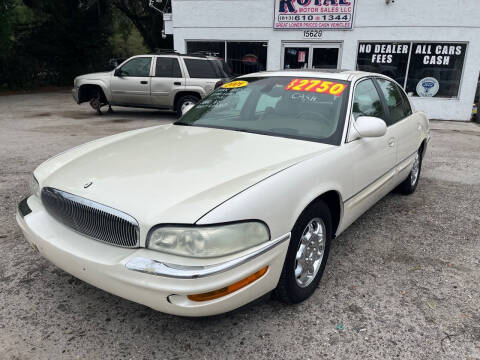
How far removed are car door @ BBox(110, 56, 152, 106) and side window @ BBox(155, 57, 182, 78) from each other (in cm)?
26

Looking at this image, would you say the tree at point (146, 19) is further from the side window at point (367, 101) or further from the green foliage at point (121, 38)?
the side window at point (367, 101)

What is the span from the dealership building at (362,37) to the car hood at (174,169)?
1030cm

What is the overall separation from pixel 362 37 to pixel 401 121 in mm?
8976

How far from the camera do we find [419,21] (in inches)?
453

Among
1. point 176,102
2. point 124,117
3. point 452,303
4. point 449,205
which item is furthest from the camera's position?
point 124,117

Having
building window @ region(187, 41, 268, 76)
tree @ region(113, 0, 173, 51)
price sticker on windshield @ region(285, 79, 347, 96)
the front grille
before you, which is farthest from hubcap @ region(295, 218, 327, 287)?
tree @ region(113, 0, 173, 51)

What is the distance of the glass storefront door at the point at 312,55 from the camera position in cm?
1241

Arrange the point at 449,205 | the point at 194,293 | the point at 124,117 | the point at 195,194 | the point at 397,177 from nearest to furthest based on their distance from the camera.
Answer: the point at 194,293 < the point at 195,194 < the point at 397,177 < the point at 449,205 < the point at 124,117

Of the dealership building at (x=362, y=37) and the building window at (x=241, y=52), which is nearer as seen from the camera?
the dealership building at (x=362, y=37)

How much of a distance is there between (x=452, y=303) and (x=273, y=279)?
57.2 inches

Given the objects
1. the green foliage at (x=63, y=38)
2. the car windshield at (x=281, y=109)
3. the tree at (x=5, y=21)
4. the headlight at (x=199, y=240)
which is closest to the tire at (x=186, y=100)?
the car windshield at (x=281, y=109)

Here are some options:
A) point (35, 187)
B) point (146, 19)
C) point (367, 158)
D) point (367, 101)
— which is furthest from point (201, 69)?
point (146, 19)

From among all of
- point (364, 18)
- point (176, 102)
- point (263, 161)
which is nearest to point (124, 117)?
point (176, 102)

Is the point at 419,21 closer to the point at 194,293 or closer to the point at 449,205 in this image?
the point at 449,205
